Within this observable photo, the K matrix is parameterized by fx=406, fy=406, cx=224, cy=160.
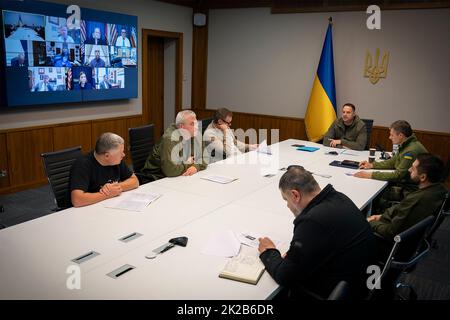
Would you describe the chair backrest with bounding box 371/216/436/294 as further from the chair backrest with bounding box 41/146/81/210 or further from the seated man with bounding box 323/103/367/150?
the seated man with bounding box 323/103/367/150

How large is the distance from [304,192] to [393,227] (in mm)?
1069

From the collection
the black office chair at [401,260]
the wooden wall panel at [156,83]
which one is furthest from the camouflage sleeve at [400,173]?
the wooden wall panel at [156,83]

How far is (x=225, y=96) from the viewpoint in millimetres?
7941

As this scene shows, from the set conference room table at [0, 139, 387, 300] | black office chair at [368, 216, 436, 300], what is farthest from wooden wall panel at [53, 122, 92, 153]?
black office chair at [368, 216, 436, 300]

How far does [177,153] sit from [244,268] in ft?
5.93

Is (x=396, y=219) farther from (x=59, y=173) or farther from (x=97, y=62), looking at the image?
(x=97, y=62)

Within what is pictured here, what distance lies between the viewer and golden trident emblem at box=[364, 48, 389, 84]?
20.5 ft

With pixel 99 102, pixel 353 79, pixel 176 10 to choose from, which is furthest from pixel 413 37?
pixel 99 102

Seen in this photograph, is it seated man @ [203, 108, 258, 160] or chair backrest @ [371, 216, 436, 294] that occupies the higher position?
seated man @ [203, 108, 258, 160]

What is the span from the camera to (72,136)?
18.9 ft

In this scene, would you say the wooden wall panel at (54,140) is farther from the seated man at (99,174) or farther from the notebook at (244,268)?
the notebook at (244,268)

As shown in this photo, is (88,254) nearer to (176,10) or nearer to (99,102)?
(99,102)

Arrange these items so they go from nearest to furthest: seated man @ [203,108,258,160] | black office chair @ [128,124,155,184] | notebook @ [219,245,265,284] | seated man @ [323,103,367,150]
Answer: notebook @ [219,245,265,284], black office chair @ [128,124,155,184], seated man @ [203,108,258,160], seated man @ [323,103,367,150]

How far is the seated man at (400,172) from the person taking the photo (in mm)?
3820
